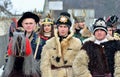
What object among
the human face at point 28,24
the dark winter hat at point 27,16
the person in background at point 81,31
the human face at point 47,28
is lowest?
the person in background at point 81,31

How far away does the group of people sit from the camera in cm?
668

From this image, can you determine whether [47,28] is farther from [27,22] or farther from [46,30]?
[27,22]

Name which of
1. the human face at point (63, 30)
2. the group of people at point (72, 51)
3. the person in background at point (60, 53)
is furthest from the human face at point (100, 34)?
the human face at point (63, 30)

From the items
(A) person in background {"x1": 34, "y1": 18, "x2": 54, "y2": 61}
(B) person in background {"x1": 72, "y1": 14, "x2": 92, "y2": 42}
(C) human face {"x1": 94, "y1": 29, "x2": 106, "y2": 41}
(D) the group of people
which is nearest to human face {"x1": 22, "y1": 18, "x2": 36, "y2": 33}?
(D) the group of people

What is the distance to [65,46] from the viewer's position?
7105mm

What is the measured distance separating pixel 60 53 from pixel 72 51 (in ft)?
0.69

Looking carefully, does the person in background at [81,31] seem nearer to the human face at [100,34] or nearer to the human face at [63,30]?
the human face at [63,30]

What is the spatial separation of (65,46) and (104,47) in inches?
28.3

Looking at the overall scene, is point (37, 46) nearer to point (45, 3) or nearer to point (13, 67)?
point (13, 67)

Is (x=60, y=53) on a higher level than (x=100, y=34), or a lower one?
lower

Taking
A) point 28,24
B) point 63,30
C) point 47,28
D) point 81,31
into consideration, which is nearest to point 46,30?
point 47,28

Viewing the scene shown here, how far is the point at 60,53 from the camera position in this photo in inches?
276

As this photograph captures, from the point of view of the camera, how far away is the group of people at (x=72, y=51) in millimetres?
6676

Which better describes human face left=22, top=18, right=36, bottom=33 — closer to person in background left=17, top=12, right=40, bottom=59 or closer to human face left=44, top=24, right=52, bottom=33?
person in background left=17, top=12, right=40, bottom=59
